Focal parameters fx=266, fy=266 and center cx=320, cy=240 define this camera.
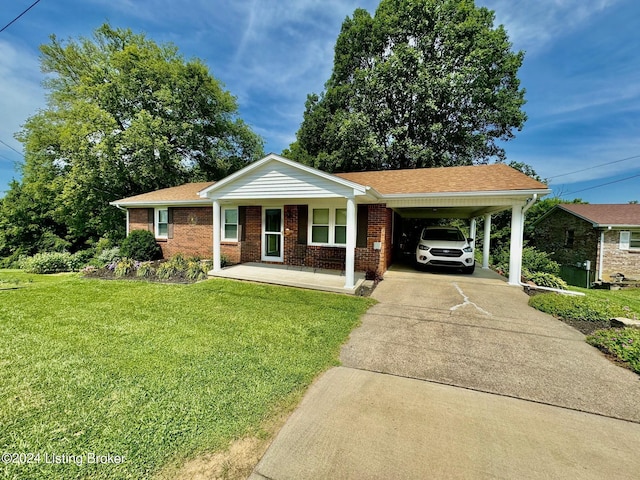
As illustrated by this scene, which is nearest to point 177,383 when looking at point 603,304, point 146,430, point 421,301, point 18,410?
point 146,430

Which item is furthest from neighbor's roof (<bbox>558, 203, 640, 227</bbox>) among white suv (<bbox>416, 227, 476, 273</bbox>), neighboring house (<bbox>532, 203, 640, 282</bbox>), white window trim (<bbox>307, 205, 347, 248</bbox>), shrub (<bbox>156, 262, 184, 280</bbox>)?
shrub (<bbox>156, 262, 184, 280</bbox>)

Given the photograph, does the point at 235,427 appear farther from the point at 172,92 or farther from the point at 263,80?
the point at 172,92

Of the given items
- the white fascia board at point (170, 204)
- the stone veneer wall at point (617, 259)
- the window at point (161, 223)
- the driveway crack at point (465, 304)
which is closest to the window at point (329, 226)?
the driveway crack at point (465, 304)

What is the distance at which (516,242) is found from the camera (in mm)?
7734

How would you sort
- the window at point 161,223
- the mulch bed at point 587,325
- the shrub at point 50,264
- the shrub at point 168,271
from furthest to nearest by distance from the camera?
the window at point 161,223
the shrub at point 50,264
the shrub at point 168,271
the mulch bed at point 587,325

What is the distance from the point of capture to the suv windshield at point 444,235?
32.8 feet

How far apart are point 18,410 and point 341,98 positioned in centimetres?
2063

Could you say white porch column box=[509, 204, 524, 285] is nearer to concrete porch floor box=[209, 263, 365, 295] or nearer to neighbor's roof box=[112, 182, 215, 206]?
concrete porch floor box=[209, 263, 365, 295]

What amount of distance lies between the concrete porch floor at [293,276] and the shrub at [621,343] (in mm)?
4441

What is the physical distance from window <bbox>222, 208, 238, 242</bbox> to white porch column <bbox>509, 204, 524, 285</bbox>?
9487mm

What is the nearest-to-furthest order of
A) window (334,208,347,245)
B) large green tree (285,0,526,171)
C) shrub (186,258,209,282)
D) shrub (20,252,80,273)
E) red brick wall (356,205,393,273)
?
shrub (186,258,209,282), red brick wall (356,205,393,273), window (334,208,347,245), shrub (20,252,80,273), large green tree (285,0,526,171)

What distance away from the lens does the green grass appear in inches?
84.0

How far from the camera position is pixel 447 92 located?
15773 millimetres

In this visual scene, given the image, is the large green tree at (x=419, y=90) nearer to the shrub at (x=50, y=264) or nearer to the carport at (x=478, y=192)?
the carport at (x=478, y=192)
